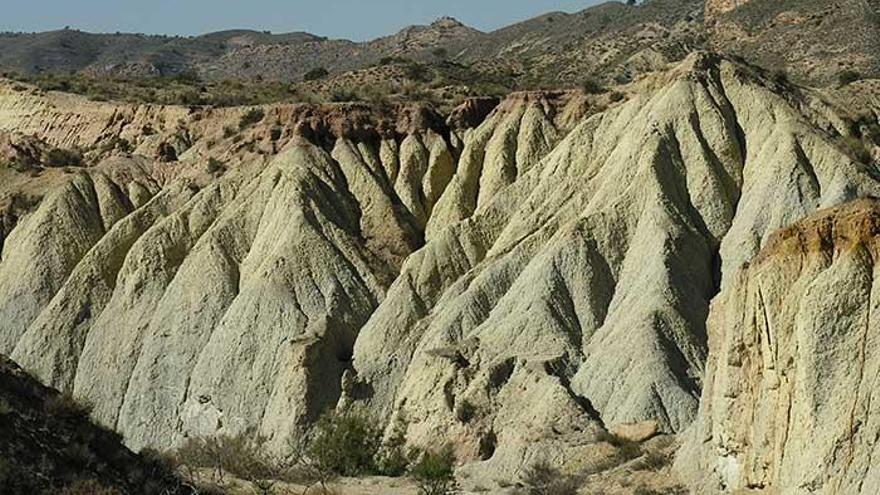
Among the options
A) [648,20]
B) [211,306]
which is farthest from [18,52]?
[211,306]

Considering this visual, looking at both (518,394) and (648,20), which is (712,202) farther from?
(648,20)

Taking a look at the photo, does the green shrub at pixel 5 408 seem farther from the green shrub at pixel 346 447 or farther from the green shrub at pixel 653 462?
the green shrub at pixel 346 447

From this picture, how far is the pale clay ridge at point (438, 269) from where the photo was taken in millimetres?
42688

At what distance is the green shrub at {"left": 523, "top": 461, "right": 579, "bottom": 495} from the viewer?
3228 cm

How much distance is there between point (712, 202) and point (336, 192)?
16.1 metres

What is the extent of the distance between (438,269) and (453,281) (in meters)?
0.70

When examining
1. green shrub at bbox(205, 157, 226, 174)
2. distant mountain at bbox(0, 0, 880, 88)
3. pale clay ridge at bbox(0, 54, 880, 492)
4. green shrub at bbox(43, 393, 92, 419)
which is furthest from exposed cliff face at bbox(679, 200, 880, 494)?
distant mountain at bbox(0, 0, 880, 88)

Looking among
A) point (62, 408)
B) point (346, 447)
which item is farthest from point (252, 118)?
point (62, 408)

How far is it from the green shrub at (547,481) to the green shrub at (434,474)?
191 centimetres

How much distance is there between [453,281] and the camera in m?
50.7

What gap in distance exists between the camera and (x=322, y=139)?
59.9 meters

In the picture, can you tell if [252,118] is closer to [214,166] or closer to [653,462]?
[214,166]

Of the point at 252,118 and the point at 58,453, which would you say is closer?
the point at 58,453

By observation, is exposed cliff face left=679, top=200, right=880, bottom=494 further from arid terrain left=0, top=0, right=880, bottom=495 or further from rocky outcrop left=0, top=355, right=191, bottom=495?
rocky outcrop left=0, top=355, right=191, bottom=495
